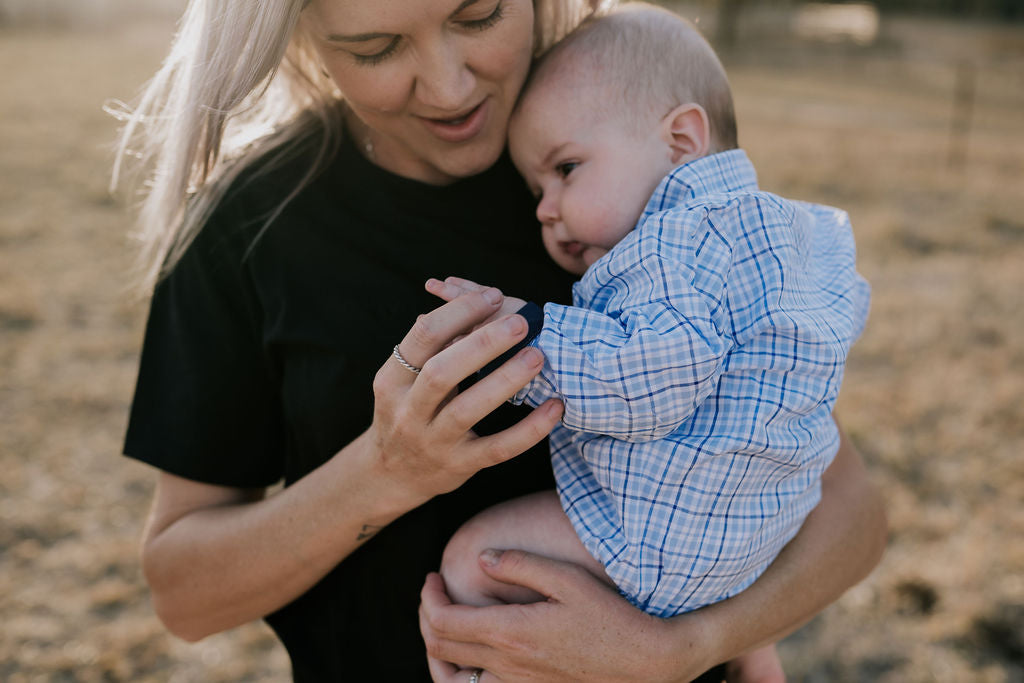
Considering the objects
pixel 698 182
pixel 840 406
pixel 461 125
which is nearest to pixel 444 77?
pixel 461 125

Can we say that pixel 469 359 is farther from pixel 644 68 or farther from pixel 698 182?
pixel 644 68

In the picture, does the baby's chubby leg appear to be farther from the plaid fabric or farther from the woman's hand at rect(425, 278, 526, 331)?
the woman's hand at rect(425, 278, 526, 331)

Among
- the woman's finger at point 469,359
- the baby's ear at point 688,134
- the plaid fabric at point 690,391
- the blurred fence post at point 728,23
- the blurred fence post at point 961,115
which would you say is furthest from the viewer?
the blurred fence post at point 728,23

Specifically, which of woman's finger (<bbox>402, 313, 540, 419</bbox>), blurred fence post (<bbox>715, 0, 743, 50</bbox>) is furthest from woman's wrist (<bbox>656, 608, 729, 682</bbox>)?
blurred fence post (<bbox>715, 0, 743, 50</bbox>)

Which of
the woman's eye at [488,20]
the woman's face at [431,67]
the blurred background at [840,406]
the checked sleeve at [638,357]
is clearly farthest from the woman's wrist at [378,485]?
the blurred background at [840,406]

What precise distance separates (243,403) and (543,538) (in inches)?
23.0

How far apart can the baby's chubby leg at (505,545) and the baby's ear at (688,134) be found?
68 cm

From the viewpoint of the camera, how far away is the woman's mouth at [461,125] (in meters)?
1.56

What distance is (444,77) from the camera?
57.7 inches

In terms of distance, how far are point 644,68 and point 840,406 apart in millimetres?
3451

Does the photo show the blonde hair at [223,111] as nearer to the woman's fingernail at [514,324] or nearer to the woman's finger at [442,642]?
the woman's fingernail at [514,324]

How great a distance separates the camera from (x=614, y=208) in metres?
1.61

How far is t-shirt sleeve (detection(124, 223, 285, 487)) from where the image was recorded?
1.56 metres

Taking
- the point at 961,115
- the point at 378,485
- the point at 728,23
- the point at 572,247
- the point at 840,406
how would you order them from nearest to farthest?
the point at 378,485 → the point at 572,247 → the point at 840,406 → the point at 961,115 → the point at 728,23
